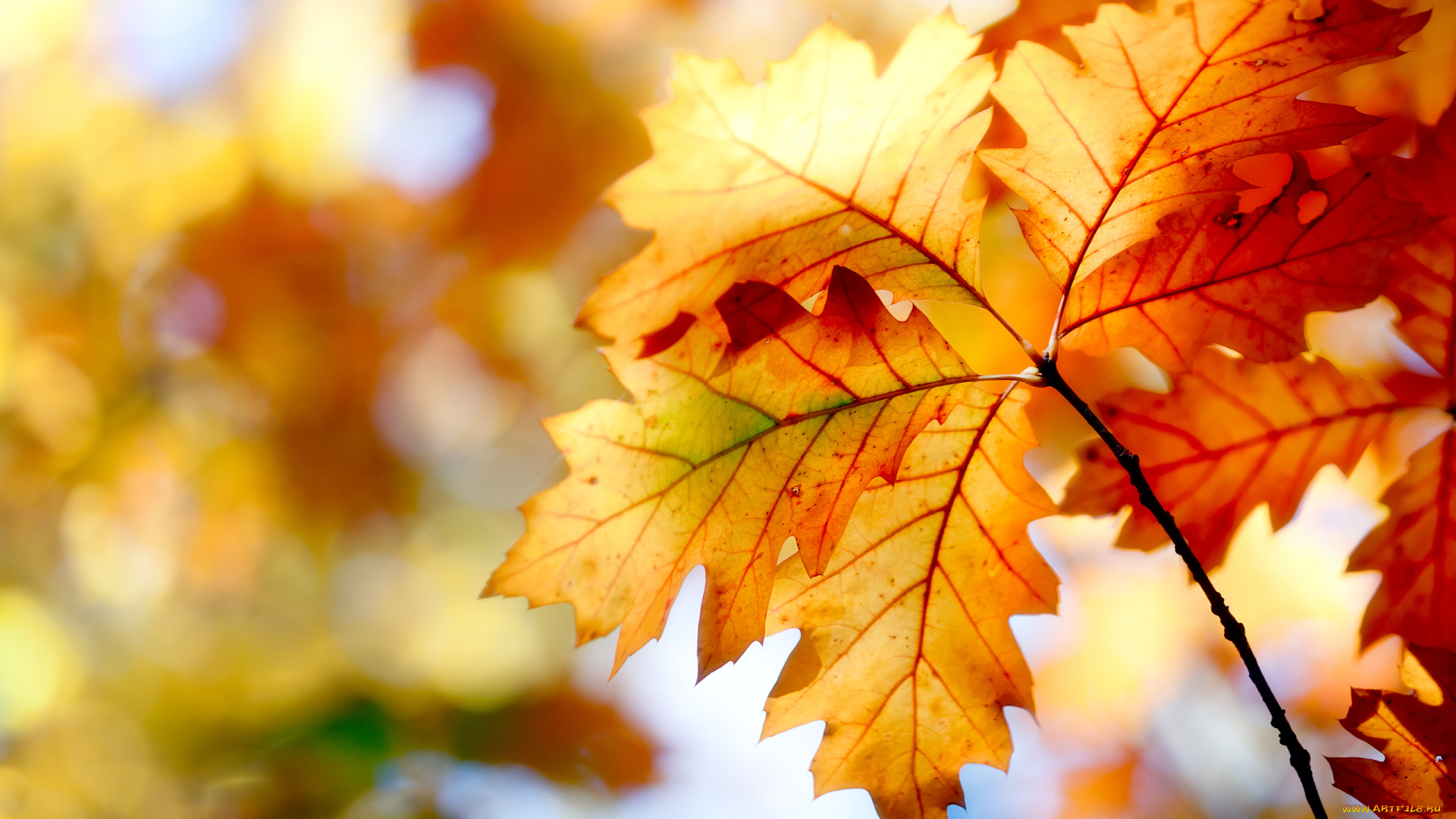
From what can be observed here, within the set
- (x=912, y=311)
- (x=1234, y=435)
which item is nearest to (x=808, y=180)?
(x=912, y=311)

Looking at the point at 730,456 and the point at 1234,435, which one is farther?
the point at 1234,435

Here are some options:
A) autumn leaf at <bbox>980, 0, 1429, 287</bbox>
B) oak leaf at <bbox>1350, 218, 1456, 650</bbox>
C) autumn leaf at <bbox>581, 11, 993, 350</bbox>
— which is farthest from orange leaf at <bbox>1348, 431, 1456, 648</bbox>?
autumn leaf at <bbox>581, 11, 993, 350</bbox>

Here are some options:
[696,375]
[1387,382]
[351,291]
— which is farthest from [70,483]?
[1387,382]

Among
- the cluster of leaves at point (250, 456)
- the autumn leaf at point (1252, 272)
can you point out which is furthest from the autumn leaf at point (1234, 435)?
the cluster of leaves at point (250, 456)

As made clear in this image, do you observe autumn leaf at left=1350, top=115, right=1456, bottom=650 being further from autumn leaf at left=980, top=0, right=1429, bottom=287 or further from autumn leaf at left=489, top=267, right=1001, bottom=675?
autumn leaf at left=489, top=267, right=1001, bottom=675

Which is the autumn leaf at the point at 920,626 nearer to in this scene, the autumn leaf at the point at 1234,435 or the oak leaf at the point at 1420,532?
the autumn leaf at the point at 1234,435

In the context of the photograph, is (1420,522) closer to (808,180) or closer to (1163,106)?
(1163,106)

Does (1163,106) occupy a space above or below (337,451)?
below
